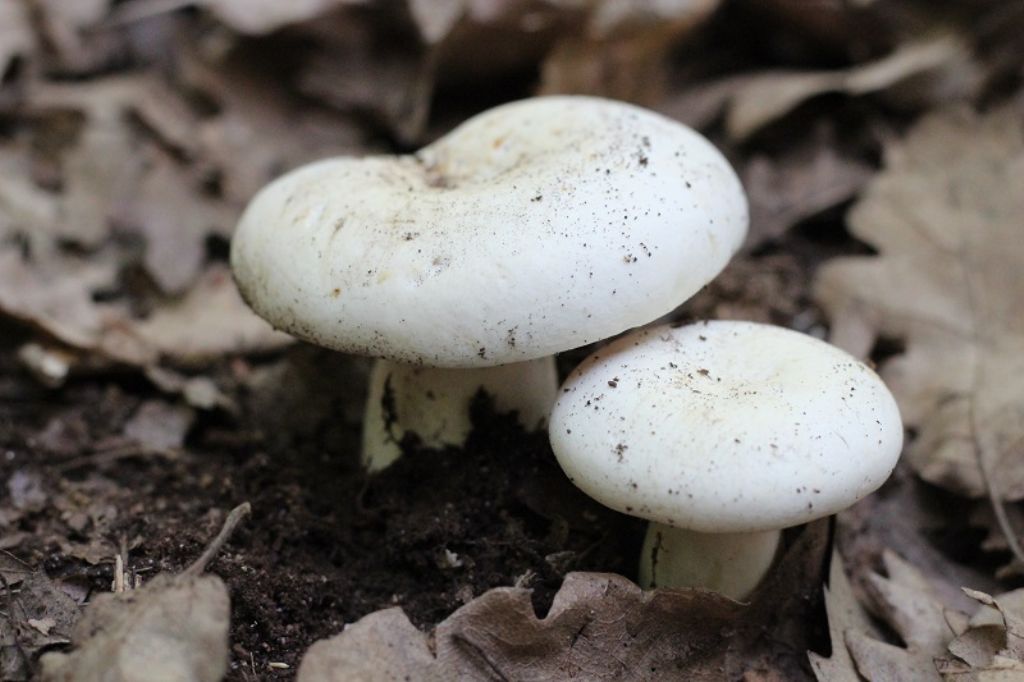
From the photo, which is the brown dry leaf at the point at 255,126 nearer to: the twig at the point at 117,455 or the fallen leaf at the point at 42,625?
the twig at the point at 117,455

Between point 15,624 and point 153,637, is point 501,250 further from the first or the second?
point 15,624

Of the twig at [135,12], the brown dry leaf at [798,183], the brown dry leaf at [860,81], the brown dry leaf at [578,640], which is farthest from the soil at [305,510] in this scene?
the twig at [135,12]

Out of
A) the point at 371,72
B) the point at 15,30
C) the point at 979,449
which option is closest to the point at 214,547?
the point at 979,449

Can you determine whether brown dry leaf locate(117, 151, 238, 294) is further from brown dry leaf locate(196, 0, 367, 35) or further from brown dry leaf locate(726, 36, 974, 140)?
brown dry leaf locate(726, 36, 974, 140)

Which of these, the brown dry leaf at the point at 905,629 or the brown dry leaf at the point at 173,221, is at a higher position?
the brown dry leaf at the point at 905,629

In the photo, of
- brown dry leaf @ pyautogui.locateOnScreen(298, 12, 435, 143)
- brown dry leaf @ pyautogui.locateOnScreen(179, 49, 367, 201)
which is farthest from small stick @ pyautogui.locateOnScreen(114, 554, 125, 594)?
brown dry leaf @ pyautogui.locateOnScreen(298, 12, 435, 143)

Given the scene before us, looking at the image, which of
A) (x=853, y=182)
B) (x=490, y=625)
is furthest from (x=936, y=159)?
(x=490, y=625)
